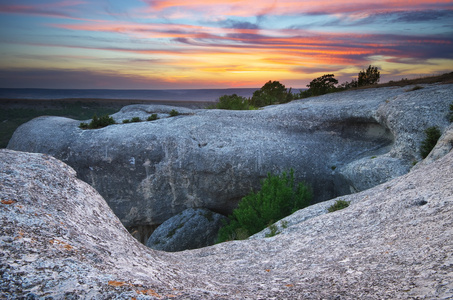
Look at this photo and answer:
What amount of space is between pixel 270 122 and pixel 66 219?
17.9 meters

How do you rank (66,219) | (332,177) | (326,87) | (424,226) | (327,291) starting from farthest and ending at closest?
(326,87)
(332,177)
(424,226)
(66,219)
(327,291)

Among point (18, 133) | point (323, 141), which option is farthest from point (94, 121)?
point (323, 141)

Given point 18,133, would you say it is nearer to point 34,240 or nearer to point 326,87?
point 34,240

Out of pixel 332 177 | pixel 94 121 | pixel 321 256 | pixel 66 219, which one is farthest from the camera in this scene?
pixel 94 121

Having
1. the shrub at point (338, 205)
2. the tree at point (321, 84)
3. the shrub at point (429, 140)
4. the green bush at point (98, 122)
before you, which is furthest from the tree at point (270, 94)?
the shrub at point (338, 205)

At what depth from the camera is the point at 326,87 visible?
3734 cm

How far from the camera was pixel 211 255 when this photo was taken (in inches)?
273

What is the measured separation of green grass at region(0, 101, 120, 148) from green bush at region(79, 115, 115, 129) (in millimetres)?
8272

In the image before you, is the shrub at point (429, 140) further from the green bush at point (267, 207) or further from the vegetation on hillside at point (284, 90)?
the vegetation on hillside at point (284, 90)

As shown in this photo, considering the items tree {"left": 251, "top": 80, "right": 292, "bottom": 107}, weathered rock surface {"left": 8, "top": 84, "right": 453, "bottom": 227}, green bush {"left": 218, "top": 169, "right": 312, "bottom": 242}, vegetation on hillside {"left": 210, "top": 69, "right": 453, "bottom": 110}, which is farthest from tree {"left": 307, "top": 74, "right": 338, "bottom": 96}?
green bush {"left": 218, "top": 169, "right": 312, "bottom": 242}

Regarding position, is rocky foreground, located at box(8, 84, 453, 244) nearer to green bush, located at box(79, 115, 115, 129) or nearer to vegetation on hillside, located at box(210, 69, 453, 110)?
green bush, located at box(79, 115, 115, 129)

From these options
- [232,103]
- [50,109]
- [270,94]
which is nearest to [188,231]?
[232,103]

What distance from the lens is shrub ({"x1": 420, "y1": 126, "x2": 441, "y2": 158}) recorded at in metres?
14.3

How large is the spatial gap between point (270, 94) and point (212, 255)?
42.5 m
